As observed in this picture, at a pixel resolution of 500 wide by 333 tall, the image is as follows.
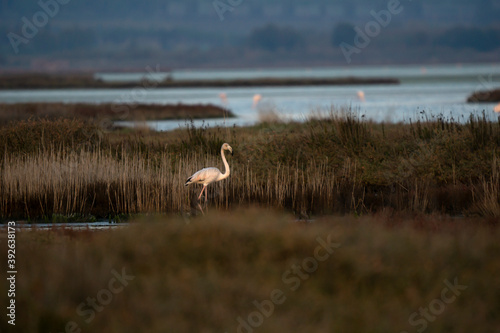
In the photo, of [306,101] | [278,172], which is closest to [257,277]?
[278,172]

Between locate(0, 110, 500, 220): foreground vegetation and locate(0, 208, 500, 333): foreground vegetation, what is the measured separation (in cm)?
337

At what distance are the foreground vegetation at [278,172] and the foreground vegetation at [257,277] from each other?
3367mm

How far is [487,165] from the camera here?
16375 mm

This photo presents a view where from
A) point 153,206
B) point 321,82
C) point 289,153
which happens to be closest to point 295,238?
point 153,206

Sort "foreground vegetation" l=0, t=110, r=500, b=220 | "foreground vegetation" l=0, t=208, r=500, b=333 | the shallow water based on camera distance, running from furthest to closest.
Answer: the shallow water, "foreground vegetation" l=0, t=110, r=500, b=220, "foreground vegetation" l=0, t=208, r=500, b=333

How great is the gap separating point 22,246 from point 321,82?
110m

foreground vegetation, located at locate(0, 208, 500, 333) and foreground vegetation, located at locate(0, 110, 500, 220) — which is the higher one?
foreground vegetation, located at locate(0, 110, 500, 220)

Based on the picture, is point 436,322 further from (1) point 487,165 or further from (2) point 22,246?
(1) point 487,165

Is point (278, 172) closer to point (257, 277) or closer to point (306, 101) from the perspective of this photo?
point (257, 277)

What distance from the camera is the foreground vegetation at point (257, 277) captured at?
703 cm

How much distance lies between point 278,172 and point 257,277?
7.99 metres

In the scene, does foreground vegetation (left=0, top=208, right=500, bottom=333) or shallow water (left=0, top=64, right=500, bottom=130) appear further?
shallow water (left=0, top=64, right=500, bottom=130)

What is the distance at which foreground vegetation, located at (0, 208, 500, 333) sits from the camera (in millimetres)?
7031

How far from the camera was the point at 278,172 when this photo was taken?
16.0 m
